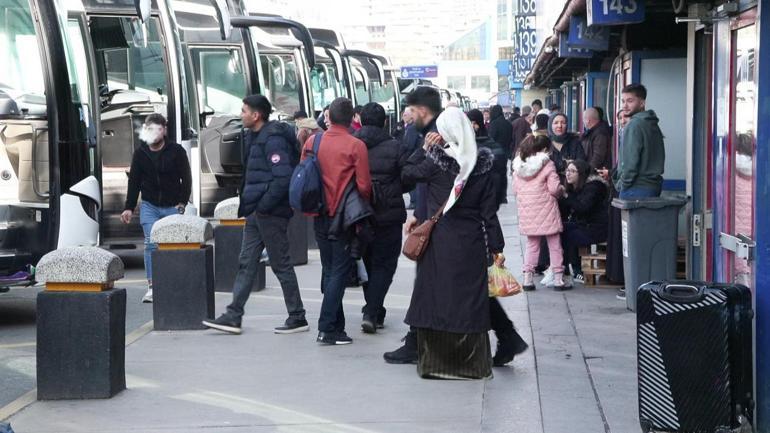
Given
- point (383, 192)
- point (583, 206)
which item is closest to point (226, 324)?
point (383, 192)

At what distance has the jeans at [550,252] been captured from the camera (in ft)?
42.2

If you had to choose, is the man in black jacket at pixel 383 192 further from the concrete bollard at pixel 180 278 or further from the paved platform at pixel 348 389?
the concrete bollard at pixel 180 278

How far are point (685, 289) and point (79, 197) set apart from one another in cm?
621

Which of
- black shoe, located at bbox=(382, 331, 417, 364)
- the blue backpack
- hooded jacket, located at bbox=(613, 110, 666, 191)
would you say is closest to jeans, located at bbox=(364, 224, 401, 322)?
the blue backpack

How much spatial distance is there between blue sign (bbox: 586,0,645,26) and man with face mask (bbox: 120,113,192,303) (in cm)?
387

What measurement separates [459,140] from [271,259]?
246 cm

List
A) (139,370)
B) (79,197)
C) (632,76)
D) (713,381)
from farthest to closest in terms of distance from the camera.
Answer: (632,76) → (79,197) → (139,370) → (713,381)

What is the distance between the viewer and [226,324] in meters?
10.4

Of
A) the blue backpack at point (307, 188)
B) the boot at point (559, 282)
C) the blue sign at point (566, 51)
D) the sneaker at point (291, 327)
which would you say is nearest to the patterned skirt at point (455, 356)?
the blue backpack at point (307, 188)

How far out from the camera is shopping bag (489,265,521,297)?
8688mm

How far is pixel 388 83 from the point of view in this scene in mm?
45562

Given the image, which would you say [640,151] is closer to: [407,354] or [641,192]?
[641,192]

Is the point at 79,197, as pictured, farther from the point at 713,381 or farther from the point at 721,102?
the point at 713,381

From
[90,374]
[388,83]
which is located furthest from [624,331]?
[388,83]
